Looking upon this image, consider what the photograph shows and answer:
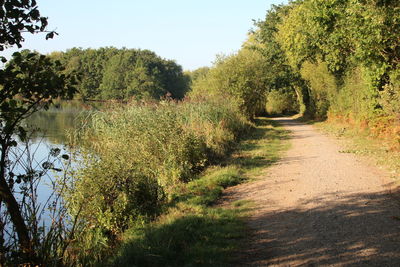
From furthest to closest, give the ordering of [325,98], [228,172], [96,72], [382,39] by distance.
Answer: [96,72]
[325,98]
[382,39]
[228,172]

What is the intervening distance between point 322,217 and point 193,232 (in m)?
2.38

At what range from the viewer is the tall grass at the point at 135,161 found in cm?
707

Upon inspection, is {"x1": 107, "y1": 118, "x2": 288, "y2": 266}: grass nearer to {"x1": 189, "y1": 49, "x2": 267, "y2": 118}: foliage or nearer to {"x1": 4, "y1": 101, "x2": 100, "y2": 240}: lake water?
{"x1": 4, "y1": 101, "x2": 100, "y2": 240}: lake water

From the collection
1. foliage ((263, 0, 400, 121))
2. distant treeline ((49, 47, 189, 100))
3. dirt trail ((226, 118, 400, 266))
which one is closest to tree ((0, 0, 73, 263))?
dirt trail ((226, 118, 400, 266))

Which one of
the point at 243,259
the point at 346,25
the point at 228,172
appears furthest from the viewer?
the point at 346,25

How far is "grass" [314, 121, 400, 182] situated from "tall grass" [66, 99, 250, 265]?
4.95 meters

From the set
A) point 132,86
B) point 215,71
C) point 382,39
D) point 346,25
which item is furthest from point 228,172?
point 132,86

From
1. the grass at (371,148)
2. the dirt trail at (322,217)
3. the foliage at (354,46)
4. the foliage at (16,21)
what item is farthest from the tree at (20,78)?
the foliage at (354,46)

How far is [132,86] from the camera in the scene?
→ 76375mm

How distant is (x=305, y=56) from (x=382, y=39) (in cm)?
1139

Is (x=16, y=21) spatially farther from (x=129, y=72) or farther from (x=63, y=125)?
(x=129, y=72)

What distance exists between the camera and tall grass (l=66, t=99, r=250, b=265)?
7.07 metres

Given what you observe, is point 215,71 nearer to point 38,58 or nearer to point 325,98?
point 325,98

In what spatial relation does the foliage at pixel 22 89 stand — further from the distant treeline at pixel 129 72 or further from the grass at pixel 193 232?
the distant treeline at pixel 129 72
